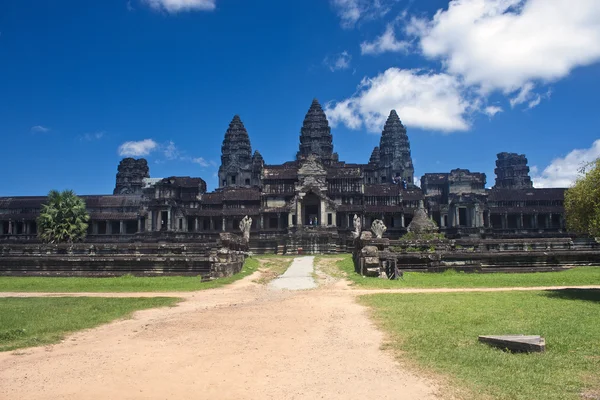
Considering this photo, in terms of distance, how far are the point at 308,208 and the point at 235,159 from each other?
33.6 metres

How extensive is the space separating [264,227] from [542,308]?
46016 mm

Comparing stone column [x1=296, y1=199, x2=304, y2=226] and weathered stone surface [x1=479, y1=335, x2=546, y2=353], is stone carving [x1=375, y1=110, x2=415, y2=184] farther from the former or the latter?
weathered stone surface [x1=479, y1=335, x2=546, y2=353]

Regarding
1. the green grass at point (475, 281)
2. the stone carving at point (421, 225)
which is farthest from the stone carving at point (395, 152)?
the green grass at point (475, 281)

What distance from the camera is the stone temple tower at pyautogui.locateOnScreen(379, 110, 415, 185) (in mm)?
85812

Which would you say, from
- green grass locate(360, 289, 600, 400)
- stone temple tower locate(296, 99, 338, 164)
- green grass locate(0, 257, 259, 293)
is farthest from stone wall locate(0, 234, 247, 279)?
stone temple tower locate(296, 99, 338, 164)

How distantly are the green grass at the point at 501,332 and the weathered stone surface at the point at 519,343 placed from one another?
156 mm

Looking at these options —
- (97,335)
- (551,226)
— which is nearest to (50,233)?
(97,335)

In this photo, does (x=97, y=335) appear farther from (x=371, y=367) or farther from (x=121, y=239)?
(x=121, y=239)

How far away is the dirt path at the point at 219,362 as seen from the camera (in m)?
6.51

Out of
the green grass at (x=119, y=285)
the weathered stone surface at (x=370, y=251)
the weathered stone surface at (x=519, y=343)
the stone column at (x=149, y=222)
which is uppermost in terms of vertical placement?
the stone column at (x=149, y=222)

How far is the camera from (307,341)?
948 cm

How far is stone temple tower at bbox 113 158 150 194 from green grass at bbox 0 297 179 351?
70347 millimetres

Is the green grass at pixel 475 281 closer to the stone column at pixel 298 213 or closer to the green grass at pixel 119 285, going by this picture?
the green grass at pixel 119 285

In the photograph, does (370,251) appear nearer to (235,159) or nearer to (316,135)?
(316,135)
